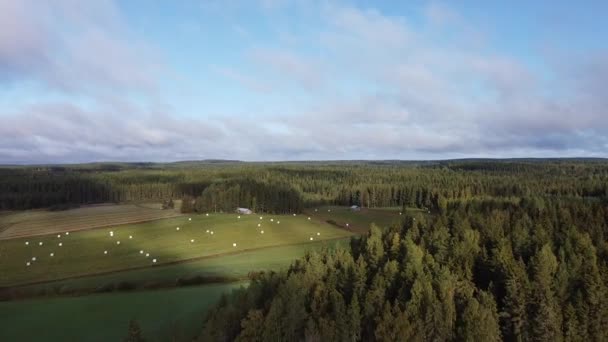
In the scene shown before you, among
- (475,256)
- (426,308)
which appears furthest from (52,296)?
(475,256)

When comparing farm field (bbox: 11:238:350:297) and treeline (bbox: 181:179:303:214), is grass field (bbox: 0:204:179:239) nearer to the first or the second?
treeline (bbox: 181:179:303:214)

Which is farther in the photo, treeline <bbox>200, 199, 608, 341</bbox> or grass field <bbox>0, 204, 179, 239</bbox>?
grass field <bbox>0, 204, 179, 239</bbox>

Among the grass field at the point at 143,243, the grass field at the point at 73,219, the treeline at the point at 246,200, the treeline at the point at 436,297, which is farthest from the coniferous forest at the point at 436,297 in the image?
the treeline at the point at 246,200

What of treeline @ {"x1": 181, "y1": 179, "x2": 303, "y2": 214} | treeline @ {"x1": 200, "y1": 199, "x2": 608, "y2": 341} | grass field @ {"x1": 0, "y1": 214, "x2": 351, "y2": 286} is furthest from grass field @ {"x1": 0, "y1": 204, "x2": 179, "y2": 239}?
treeline @ {"x1": 200, "y1": 199, "x2": 608, "y2": 341}

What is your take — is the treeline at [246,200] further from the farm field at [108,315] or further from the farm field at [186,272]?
the farm field at [108,315]

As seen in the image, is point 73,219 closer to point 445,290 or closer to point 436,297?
point 436,297

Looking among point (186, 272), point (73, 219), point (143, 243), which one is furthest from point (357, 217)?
point (73, 219)

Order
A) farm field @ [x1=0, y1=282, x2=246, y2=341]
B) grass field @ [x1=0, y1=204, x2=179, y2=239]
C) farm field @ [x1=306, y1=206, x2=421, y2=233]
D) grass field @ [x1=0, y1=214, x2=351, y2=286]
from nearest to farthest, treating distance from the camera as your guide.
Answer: farm field @ [x1=0, y1=282, x2=246, y2=341]
grass field @ [x1=0, y1=214, x2=351, y2=286]
grass field @ [x1=0, y1=204, x2=179, y2=239]
farm field @ [x1=306, y1=206, x2=421, y2=233]
